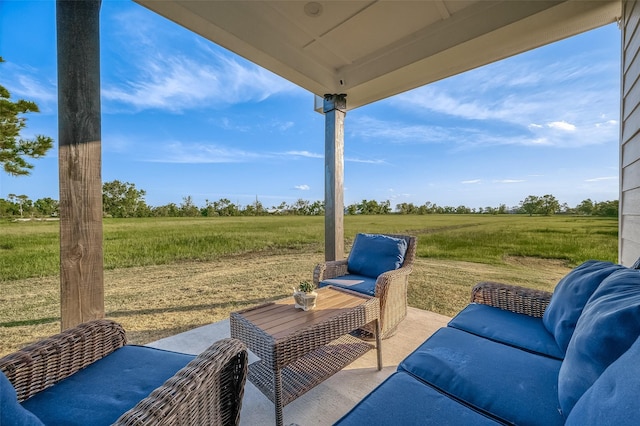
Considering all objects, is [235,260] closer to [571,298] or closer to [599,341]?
[571,298]

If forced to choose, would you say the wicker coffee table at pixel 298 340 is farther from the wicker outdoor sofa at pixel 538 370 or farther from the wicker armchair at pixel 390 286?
the wicker outdoor sofa at pixel 538 370

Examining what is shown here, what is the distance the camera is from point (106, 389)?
95 centimetres

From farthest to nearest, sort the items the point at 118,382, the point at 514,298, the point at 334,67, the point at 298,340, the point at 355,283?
the point at 334,67 < the point at 355,283 < the point at 514,298 < the point at 298,340 < the point at 118,382

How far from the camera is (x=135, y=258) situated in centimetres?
353

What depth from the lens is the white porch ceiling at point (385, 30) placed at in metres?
1.91

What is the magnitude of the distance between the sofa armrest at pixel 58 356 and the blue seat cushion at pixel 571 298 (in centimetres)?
215

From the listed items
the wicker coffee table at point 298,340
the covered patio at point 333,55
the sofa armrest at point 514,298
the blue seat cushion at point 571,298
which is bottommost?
the wicker coffee table at point 298,340

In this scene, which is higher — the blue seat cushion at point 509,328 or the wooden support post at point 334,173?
the wooden support post at point 334,173

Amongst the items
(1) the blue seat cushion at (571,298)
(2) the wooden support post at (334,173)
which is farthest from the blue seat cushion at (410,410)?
(2) the wooden support post at (334,173)

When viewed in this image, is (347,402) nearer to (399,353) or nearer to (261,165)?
(399,353)

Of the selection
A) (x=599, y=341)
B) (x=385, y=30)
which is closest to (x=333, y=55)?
(x=385, y=30)

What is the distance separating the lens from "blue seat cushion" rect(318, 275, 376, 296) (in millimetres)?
2324

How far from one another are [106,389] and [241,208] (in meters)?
3.68

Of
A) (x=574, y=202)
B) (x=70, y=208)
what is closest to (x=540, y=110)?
(x=574, y=202)
